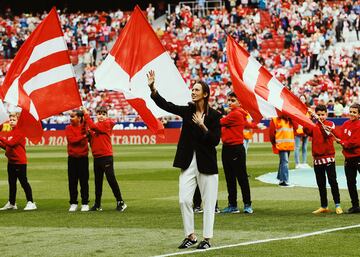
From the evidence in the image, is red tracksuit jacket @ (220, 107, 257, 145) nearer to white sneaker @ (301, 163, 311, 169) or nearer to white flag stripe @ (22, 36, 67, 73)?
white flag stripe @ (22, 36, 67, 73)

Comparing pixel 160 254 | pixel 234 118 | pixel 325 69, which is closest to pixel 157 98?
pixel 160 254

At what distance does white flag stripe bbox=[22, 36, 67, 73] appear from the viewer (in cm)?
1695

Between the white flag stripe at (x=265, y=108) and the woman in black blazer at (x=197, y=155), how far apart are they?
3525mm

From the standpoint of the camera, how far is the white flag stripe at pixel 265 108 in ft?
52.2

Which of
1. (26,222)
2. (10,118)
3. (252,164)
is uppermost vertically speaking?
(10,118)

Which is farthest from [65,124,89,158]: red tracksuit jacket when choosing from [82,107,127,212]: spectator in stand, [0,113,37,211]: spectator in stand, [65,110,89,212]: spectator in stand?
[0,113,37,211]: spectator in stand

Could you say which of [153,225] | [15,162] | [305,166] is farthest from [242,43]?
[153,225]

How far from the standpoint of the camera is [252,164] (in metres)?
30.2

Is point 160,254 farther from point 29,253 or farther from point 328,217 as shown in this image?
point 328,217

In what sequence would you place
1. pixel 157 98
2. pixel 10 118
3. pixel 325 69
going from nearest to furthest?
1. pixel 157 98
2. pixel 10 118
3. pixel 325 69

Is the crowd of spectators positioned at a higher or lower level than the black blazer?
lower

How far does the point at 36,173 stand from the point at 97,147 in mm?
11301

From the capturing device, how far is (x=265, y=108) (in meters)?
15.9

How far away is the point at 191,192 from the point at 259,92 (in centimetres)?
420
